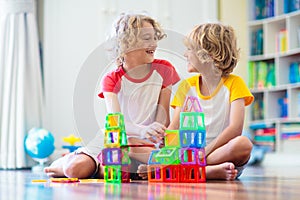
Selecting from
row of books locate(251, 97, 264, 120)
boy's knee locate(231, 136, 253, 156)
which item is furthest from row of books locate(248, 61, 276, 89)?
boy's knee locate(231, 136, 253, 156)

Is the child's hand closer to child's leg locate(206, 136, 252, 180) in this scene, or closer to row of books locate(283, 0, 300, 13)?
child's leg locate(206, 136, 252, 180)

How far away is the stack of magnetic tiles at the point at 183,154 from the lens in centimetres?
176

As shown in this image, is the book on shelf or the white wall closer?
the white wall

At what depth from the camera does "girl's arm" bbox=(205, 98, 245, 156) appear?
1994 mm

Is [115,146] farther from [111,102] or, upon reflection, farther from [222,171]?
[222,171]

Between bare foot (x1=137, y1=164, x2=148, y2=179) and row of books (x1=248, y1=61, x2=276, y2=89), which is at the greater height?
row of books (x1=248, y1=61, x2=276, y2=89)

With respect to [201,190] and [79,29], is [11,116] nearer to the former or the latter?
[79,29]

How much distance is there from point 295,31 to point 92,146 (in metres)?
2.82

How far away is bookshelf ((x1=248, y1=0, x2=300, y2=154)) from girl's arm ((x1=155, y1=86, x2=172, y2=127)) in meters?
2.59

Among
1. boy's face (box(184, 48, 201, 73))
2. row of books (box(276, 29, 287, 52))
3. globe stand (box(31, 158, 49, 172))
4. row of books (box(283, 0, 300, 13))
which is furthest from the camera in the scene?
row of books (box(276, 29, 287, 52))

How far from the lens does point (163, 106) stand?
1.86 m

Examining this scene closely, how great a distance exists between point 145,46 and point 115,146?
0.32 meters

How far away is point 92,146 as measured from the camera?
188 centimetres

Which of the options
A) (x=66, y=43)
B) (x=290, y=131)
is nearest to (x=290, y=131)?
(x=290, y=131)
